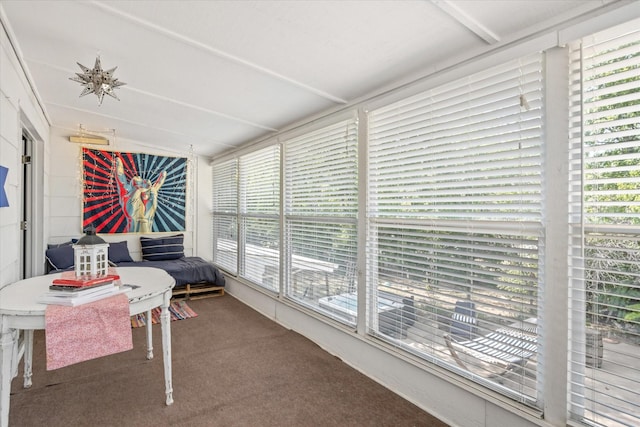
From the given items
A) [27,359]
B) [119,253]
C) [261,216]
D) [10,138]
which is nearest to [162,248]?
[119,253]

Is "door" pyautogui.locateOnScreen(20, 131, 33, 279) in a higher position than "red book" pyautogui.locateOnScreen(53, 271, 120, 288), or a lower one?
higher

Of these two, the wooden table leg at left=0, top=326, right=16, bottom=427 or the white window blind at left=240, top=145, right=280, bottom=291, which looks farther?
the white window blind at left=240, top=145, right=280, bottom=291

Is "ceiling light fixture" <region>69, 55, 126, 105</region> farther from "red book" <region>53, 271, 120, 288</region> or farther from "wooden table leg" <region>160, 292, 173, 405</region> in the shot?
"wooden table leg" <region>160, 292, 173, 405</region>

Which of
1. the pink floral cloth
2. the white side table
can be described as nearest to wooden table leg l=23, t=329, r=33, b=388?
the white side table

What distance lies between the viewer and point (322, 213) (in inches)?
121

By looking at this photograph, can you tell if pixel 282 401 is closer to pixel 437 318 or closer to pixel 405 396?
pixel 405 396

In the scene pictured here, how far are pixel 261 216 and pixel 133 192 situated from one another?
2.36 meters

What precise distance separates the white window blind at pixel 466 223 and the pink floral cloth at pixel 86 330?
173 cm

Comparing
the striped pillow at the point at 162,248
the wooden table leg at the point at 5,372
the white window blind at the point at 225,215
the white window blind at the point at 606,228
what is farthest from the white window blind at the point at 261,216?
the white window blind at the point at 606,228

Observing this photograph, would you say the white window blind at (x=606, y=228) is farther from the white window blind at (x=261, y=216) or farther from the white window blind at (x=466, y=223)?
the white window blind at (x=261, y=216)

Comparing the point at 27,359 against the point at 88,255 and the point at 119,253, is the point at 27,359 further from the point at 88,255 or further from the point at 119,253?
the point at 119,253

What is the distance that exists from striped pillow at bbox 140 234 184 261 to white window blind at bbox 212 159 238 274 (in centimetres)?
61

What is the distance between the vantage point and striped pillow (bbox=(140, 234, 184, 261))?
498 centimetres

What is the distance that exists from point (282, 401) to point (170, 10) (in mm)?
2499
